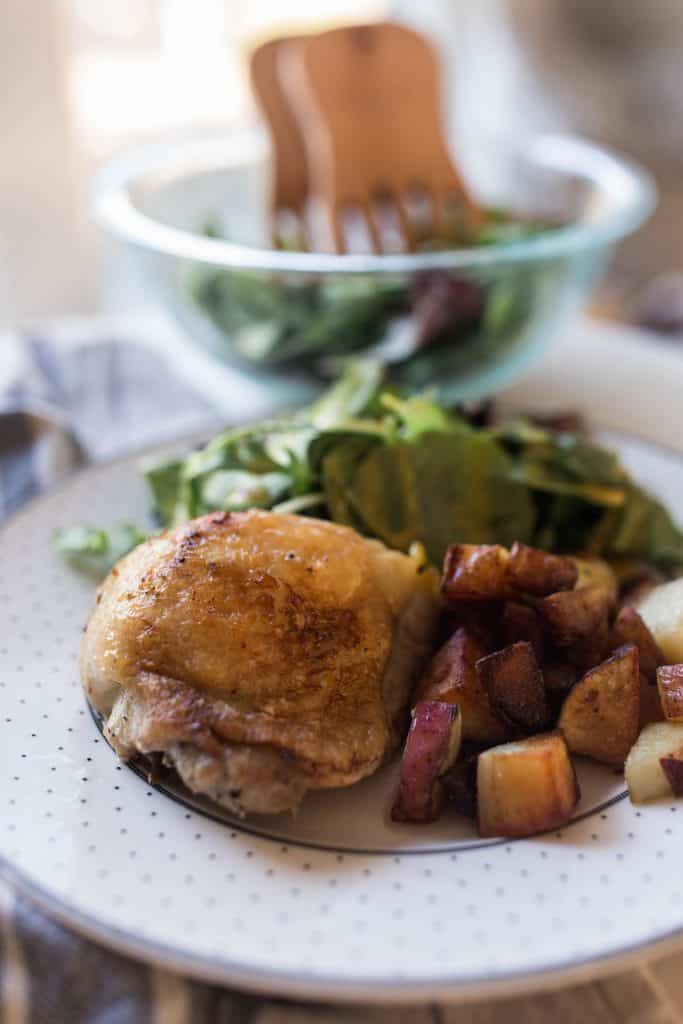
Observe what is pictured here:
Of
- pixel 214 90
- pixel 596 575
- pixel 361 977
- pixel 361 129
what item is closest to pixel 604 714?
pixel 596 575

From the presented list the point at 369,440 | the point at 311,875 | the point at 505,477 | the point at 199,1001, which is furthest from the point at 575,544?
the point at 199,1001

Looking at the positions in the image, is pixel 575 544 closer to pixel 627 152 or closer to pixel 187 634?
pixel 187 634

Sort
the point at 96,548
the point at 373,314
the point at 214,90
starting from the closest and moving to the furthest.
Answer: the point at 96,548
the point at 373,314
the point at 214,90

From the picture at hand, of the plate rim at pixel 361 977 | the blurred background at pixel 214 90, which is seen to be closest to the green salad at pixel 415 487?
the plate rim at pixel 361 977

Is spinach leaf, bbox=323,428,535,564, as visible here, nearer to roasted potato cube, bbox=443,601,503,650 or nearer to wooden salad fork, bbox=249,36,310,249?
roasted potato cube, bbox=443,601,503,650

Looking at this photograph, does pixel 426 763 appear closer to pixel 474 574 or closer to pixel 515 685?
pixel 515 685

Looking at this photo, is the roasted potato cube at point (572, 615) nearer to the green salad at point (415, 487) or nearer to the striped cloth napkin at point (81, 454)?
the green salad at point (415, 487)
